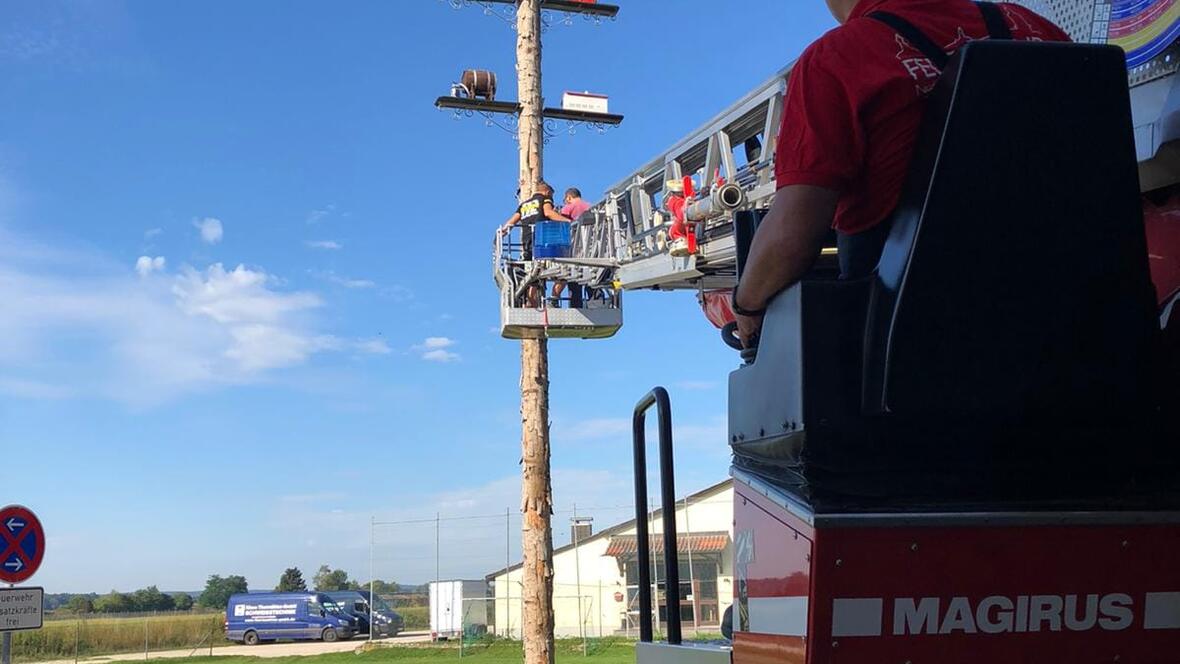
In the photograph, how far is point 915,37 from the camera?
171 cm

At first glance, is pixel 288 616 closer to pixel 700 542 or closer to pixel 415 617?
pixel 415 617

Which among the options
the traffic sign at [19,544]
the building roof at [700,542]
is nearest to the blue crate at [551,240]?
the traffic sign at [19,544]

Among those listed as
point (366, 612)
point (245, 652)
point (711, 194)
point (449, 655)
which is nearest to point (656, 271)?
point (711, 194)

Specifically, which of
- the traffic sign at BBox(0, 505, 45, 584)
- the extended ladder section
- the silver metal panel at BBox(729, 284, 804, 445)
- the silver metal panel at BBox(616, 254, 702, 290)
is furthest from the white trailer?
the silver metal panel at BBox(729, 284, 804, 445)

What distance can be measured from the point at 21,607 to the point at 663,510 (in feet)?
34.5

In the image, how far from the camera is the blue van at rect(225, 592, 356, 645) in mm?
45281

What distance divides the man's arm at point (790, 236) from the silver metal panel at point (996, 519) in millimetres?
402

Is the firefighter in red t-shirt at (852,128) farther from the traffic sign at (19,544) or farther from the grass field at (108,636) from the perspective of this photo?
the grass field at (108,636)

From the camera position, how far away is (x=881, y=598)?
4.94 feet

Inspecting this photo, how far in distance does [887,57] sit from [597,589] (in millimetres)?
34516

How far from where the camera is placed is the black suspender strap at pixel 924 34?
1696mm

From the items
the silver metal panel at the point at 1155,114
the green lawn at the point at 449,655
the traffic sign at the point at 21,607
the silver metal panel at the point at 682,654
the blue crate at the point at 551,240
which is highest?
the blue crate at the point at 551,240

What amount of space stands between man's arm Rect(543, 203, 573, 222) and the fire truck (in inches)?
402

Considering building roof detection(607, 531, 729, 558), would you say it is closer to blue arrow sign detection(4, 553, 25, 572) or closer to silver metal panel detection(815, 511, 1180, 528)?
blue arrow sign detection(4, 553, 25, 572)
